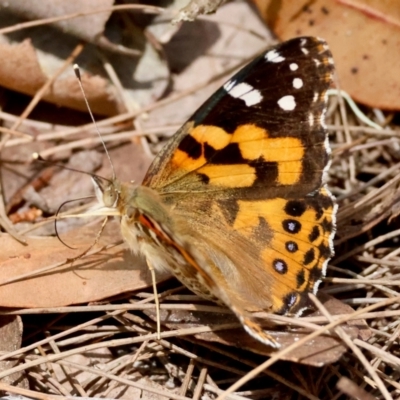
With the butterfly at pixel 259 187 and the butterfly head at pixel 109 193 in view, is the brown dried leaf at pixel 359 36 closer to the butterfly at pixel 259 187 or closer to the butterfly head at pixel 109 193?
the butterfly at pixel 259 187

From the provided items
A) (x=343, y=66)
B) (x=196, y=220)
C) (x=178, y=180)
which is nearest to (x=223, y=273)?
(x=196, y=220)

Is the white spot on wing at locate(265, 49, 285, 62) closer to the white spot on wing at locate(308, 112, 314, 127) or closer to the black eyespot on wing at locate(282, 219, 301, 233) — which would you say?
the white spot on wing at locate(308, 112, 314, 127)

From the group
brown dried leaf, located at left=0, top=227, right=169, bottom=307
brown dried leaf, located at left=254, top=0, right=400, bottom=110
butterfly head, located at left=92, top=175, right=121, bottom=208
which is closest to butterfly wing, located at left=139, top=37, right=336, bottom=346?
butterfly head, located at left=92, top=175, right=121, bottom=208

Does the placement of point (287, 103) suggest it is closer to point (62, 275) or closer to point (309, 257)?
point (309, 257)

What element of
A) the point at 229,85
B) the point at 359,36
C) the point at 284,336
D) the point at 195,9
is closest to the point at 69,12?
the point at 195,9

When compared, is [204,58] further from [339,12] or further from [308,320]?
[308,320]

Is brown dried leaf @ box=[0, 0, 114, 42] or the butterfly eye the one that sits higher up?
brown dried leaf @ box=[0, 0, 114, 42]

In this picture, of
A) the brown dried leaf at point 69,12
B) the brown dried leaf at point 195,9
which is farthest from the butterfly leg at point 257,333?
the brown dried leaf at point 69,12
